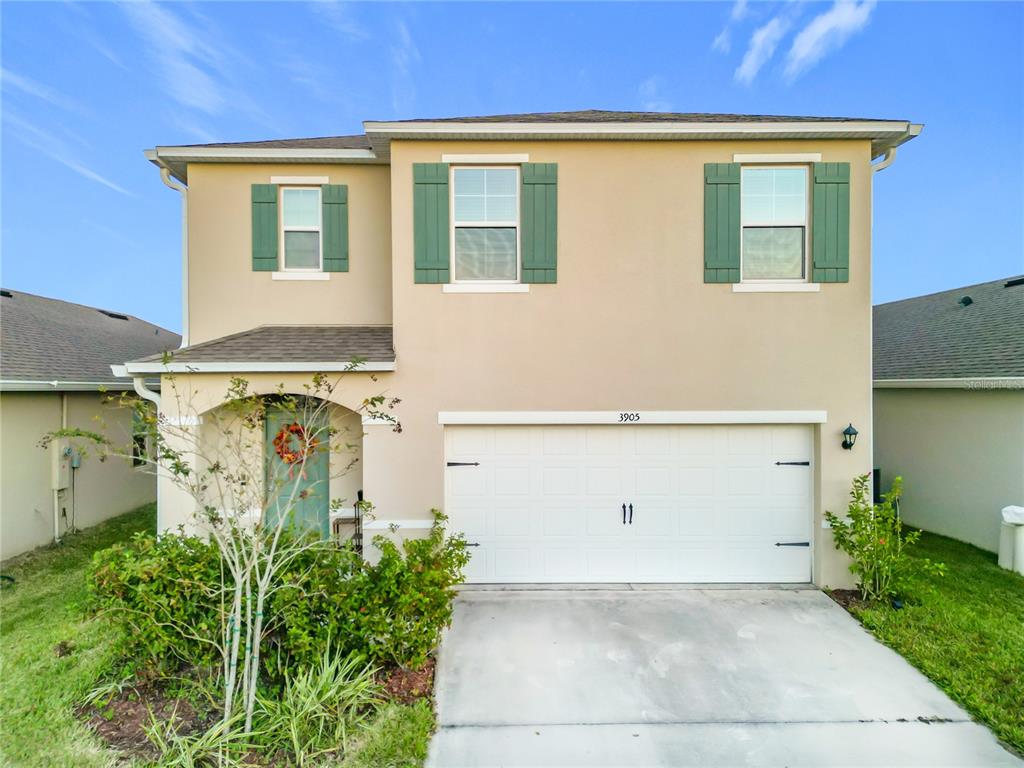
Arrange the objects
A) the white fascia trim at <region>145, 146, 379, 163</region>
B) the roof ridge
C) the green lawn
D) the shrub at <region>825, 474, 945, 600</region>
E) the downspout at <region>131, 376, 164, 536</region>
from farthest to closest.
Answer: the roof ridge < the white fascia trim at <region>145, 146, 379, 163</region> < the downspout at <region>131, 376, 164, 536</region> < the shrub at <region>825, 474, 945, 600</region> < the green lawn

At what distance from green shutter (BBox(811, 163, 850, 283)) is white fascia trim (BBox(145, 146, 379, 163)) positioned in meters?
6.03

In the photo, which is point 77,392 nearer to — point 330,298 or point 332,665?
point 330,298

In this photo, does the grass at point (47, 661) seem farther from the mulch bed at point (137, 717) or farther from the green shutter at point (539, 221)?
the green shutter at point (539, 221)

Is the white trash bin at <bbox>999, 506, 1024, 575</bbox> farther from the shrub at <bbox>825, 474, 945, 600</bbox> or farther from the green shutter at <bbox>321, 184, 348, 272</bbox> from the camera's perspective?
the green shutter at <bbox>321, 184, 348, 272</bbox>

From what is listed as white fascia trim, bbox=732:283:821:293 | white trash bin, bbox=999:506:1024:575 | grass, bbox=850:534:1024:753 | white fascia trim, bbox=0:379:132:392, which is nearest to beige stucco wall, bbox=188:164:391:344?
white fascia trim, bbox=0:379:132:392

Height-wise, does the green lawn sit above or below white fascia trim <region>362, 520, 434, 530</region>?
below

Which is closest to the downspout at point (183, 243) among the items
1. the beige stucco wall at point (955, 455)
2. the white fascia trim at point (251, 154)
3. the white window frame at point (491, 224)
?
the white fascia trim at point (251, 154)

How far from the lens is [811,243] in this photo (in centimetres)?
562

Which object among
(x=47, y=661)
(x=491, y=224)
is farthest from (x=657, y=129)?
(x=47, y=661)

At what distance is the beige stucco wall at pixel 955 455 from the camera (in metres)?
6.61

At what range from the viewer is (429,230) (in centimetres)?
558

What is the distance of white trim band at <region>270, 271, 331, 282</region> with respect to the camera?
6.47m

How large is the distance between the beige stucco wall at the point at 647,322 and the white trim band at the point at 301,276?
1.64 m

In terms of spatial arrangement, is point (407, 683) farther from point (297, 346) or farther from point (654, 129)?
point (654, 129)
